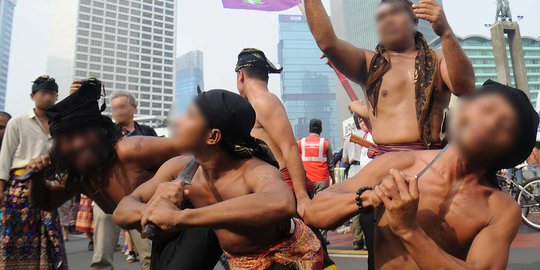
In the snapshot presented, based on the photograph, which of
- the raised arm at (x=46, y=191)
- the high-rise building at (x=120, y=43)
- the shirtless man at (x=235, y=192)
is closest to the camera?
the shirtless man at (x=235, y=192)

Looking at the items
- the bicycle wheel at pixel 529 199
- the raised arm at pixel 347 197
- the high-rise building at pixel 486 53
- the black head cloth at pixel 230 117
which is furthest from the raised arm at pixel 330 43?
the high-rise building at pixel 486 53

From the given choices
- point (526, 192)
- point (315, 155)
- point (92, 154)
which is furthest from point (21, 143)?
point (526, 192)

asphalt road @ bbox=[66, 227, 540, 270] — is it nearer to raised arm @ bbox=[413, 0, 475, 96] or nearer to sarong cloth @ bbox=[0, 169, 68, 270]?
sarong cloth @ bbox=[0, 169, 68, 270]

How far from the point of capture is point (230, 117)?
1790 mm

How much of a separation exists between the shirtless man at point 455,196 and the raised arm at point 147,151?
1.14 meters

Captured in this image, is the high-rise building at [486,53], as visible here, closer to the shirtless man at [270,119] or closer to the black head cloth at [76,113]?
the shirtless man at [270,119]

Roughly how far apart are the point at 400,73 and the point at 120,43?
3900 inches

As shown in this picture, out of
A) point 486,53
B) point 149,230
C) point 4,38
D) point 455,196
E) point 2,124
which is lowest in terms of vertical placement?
point 149,230

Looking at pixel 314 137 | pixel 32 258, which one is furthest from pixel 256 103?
pixel 314 137

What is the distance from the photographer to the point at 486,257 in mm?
1312

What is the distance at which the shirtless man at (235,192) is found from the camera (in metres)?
1.53

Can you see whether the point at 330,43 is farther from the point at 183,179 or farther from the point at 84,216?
the point at 84,216

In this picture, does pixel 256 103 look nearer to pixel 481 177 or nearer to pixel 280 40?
pixel 481 177

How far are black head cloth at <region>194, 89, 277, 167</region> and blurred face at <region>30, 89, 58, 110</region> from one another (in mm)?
2332
